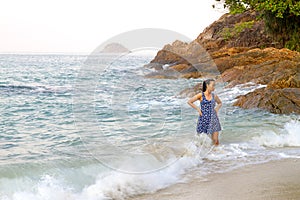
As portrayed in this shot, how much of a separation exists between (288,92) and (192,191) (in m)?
7.73

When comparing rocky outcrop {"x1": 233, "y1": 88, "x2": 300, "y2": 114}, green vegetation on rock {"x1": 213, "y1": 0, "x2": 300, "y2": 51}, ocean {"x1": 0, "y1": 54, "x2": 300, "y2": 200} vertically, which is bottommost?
ocean {"x1": 0, "y1": 54, "x2": 300, "y2": 200}

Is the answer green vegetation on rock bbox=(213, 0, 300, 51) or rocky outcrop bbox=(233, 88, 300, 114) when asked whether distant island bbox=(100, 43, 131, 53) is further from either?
green vegetation on rock bbox=(213, 0, 300, 51)

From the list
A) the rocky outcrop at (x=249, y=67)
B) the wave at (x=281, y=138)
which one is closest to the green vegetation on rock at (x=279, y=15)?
the rocky outcrop at (x=249, y=67)

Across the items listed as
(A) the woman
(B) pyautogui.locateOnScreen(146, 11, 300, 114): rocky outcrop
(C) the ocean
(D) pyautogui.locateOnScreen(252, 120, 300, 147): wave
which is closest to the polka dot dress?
(A) the woman

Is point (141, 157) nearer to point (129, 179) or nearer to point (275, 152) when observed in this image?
point (129, 179)

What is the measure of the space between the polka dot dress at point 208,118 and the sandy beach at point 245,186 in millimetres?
1383

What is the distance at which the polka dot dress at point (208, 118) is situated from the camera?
24.5ft

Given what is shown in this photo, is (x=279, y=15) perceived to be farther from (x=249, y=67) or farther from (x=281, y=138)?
(x=281, y=138)

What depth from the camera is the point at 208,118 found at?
24.7ft

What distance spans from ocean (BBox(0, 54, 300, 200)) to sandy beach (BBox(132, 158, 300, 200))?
0.81 ft

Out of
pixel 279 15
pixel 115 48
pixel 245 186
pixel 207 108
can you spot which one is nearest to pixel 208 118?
pixel 207 108

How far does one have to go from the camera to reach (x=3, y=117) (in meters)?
12.8

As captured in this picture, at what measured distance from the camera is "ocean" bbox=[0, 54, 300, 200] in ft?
19.4

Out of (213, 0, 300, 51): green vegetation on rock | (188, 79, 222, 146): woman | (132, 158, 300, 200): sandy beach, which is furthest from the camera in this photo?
(213, 0, 300, 51): green vegetation on rock
